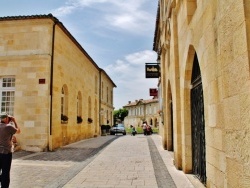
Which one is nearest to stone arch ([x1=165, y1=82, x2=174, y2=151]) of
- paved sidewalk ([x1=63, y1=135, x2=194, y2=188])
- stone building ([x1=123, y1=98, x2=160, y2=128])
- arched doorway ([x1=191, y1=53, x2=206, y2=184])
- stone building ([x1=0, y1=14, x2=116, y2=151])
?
paved sidewalk ([x1=63, y1=135, x2=194, y2=188])

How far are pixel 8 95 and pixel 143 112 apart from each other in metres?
59.0

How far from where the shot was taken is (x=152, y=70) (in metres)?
16.2

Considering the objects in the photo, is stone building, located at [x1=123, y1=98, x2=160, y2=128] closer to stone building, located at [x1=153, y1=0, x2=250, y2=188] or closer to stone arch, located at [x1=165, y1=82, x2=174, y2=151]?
stone arch, located at [x1=165, y1=82, x2=174, y2=151]

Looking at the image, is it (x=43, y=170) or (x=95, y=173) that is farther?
(x=43, y=170)

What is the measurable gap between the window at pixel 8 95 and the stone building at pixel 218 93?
28.0 ft

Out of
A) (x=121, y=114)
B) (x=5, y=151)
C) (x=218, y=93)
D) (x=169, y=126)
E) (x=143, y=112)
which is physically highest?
(x=143, y=112)

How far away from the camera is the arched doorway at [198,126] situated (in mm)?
5887

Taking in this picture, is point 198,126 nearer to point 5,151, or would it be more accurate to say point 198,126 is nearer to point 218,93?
point 218,93

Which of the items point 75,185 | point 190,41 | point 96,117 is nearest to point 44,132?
point 75,185

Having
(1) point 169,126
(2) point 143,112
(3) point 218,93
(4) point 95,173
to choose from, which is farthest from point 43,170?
(2) point 143,112

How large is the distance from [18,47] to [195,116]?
956 cm

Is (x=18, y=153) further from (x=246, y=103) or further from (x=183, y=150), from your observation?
(x=246, y=103)

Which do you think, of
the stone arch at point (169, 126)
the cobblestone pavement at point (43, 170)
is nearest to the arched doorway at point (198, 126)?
the cobblestone pavement at point (43, 170)

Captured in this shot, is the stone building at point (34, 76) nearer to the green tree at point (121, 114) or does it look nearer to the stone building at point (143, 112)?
the stone building at point (143, 112)
